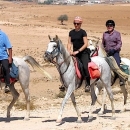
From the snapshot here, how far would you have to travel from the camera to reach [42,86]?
20.6 metres

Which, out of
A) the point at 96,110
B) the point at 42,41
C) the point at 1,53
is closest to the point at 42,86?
the point at 96,110

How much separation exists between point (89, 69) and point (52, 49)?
128 cm

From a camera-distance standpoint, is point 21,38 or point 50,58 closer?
point 50,58

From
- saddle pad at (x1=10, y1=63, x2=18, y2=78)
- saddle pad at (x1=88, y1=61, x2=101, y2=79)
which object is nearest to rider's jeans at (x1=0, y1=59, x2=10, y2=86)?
saddle pad at (x1=10, y1=63, x2=18, y2=78)

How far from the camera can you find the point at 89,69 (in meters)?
11.2

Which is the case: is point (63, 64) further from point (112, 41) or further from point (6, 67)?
point (112, 41)

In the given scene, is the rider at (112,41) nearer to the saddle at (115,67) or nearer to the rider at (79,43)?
the saddle at (115,67)

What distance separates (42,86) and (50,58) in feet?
33.9

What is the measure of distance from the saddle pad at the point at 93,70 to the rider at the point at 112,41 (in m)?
1.53

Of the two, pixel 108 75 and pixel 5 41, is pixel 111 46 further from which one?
pixel 5 41

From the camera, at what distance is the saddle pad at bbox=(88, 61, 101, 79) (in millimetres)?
11164

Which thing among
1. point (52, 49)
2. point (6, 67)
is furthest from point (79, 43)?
point (6, 67)

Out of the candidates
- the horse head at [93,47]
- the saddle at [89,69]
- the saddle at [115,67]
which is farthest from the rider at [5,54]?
the horse head at [93,47]

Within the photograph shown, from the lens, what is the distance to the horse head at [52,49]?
10266 mm
